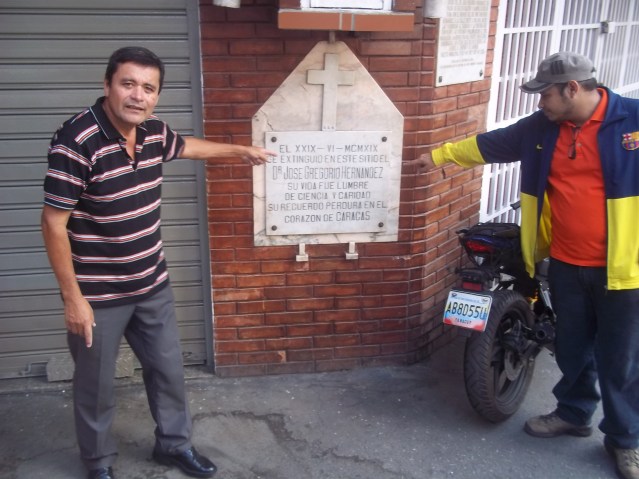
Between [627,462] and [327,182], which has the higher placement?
[327,182]

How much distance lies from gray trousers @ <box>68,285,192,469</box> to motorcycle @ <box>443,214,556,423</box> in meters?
1.44

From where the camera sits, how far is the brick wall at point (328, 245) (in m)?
3.82

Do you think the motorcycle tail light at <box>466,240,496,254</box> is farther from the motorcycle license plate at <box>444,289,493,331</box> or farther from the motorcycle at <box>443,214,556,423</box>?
the motorcycle license plate at <box>444,289,493,331</box>

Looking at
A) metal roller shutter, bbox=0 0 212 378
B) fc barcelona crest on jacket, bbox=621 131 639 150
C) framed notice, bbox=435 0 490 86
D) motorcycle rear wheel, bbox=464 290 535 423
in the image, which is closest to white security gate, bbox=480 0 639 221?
framed notice, bbox=435 0 490 86

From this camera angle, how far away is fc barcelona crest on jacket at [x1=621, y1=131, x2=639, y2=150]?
127 inches

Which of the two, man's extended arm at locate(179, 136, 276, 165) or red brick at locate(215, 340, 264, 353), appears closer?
man's extended arm at locate(179, 136, 276, 165)

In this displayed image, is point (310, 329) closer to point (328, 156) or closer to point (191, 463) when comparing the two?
point (328, 156)

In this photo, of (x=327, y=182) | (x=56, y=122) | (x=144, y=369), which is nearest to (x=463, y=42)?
(x=327, y=182)

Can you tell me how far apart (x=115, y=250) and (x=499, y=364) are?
2195mm

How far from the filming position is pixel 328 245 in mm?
4211

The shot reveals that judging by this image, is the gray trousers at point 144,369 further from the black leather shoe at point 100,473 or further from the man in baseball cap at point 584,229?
the man in baseball cap at point 584,229

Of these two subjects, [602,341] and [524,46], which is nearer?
[602,341]

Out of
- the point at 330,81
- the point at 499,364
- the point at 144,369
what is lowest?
the point at 499,364

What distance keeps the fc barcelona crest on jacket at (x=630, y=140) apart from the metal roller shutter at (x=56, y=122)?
85.6 inches
